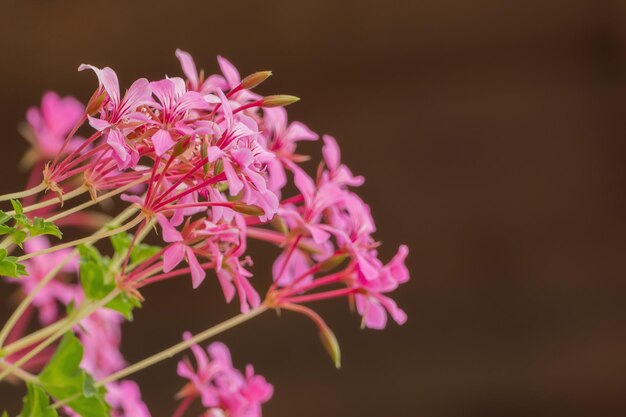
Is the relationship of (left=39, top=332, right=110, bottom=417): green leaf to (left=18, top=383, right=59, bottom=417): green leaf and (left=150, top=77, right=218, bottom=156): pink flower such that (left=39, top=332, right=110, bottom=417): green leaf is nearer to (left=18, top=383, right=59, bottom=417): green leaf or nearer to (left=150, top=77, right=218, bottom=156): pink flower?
(left=18, top=383, right=59, bottom=417): green leaf

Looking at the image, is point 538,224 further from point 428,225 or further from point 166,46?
point 166,46

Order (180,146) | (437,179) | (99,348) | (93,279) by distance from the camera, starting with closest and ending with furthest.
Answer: (180,146) → (93,279) → (99,348) → (437,179)

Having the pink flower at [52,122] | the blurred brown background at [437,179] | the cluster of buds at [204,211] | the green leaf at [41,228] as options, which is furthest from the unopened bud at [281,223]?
the blurred brown background at [437,179]

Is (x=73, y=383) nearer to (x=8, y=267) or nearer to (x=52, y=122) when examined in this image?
(x=8, y=267)

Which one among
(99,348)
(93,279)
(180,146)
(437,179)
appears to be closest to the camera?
(180,146)

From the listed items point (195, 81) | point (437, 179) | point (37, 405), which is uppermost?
point (437, 179)

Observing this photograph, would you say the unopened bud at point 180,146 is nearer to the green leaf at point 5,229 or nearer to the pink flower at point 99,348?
the green leaf at point 5,229

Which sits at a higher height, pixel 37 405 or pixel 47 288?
pixel 47 288

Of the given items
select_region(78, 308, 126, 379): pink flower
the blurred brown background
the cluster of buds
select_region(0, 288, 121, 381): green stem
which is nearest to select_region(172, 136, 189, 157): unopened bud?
the cluster of buds

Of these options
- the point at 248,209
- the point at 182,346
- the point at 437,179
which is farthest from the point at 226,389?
the point at 437,179
